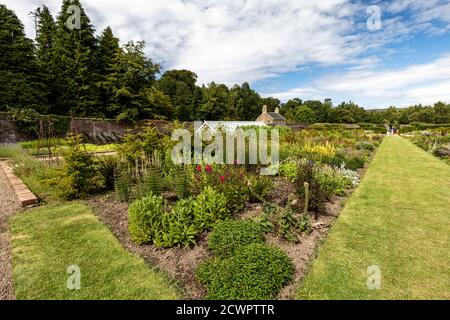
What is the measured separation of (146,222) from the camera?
420 cm

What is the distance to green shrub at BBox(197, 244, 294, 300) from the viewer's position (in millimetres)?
2936

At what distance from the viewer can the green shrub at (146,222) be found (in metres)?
4.14

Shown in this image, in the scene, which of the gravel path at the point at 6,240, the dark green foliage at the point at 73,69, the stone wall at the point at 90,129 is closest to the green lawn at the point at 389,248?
the gravel path at the point at 6,240

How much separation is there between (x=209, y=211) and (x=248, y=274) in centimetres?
164

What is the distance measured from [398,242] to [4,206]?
8306 millimetres

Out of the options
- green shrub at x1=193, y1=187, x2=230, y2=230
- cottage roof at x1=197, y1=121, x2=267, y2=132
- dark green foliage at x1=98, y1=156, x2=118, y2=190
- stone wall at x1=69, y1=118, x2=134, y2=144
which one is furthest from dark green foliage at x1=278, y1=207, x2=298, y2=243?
stone wall at x1=69, y1=118, x2=134, y2=144

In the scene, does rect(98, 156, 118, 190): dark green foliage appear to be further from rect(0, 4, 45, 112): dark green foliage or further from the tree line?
rect(0, 4, 45, 112): dark green foliage

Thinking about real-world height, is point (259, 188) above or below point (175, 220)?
above

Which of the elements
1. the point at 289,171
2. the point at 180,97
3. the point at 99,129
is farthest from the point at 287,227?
the point at 180,97

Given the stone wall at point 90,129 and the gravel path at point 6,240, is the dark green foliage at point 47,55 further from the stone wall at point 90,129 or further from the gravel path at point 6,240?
the gravel path at point 6,240

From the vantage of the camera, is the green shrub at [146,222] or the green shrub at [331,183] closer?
the green shrub at [146,222]

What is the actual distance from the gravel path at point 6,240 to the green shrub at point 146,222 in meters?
1.62

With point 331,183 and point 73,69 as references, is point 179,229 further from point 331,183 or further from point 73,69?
point 73,69
